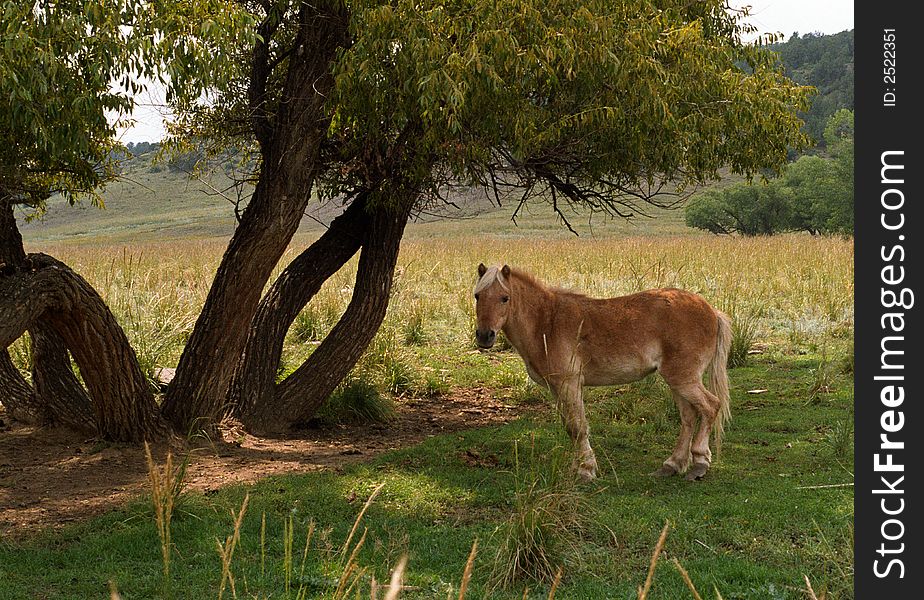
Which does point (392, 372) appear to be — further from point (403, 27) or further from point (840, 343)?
point (840, 343)

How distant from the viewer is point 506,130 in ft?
24.0

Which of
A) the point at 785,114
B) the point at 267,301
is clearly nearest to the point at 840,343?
the point at 785,114

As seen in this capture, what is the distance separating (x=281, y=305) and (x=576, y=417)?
402 cm

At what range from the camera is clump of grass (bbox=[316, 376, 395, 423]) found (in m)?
10.1

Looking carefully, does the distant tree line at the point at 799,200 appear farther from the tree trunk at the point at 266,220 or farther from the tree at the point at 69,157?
the tree at the point at 69,157

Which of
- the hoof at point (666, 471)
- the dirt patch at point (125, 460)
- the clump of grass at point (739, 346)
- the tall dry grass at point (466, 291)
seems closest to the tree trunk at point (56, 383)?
the dirt patch at point (125, 460)

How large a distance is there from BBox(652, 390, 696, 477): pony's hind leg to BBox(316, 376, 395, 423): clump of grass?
3.57 metres

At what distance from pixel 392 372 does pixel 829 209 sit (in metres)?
34.9

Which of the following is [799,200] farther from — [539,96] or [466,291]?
[539,96]

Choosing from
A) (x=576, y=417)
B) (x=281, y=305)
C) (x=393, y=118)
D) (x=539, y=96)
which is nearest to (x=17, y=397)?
(x=281, y=305)

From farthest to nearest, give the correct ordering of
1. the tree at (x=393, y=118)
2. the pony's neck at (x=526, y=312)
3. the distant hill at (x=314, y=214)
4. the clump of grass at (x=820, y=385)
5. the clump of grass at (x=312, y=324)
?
the distant hill at (x=314, y=214)
the clump of grass at (x=312, y=324)
the clump of grass at (x=820, y=385)
the pony's neck at (x=526, y=312)
the tree at (x=393, y=118)

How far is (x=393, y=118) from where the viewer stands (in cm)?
728

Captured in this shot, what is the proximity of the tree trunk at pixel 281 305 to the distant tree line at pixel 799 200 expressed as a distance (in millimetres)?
32218

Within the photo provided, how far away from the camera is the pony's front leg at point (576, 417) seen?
7289 mm
